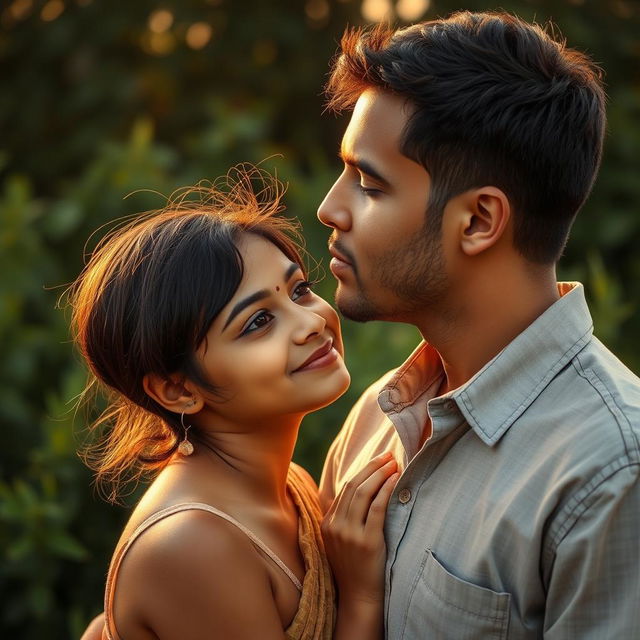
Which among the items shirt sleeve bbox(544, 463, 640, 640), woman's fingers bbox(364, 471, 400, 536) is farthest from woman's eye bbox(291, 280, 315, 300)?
shirt sleeve bbox(544, 463, 640, 640)

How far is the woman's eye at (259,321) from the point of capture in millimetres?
2459

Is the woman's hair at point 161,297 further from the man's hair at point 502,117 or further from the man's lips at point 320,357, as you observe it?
the man's hair at point 502,117

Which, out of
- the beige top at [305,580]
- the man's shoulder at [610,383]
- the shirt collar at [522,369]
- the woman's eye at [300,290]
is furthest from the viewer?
the woman's eye at [300,290]

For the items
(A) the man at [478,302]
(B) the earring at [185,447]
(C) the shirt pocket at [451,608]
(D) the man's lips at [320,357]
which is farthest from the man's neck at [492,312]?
(B) the earring at [185,447]

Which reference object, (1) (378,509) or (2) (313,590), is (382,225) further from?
(2) (313,590)

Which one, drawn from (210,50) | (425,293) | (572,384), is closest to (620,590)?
(572,384)

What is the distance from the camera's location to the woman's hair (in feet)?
8.04

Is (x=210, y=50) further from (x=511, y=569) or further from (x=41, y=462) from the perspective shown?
(x=511, y=569)

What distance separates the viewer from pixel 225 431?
8.45 ft

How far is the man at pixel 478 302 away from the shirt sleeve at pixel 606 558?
33mm

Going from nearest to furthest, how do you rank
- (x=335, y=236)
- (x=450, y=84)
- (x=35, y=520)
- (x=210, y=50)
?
(x=450, y=84) < (x=335, y=236) < (x=35, y=520) < (x=210, y=50)

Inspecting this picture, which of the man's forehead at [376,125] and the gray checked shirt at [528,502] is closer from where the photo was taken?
the gray checked shirt at [528,502]

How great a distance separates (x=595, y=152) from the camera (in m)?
2.53

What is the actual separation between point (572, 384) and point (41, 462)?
229 cm
